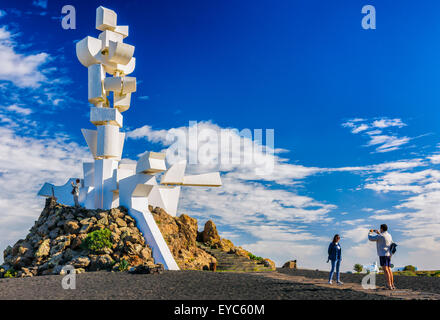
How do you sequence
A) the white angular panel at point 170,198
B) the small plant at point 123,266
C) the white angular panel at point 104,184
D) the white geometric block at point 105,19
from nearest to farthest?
the small plant at point 123,266 < the white angular panel at point 104,184 < the white geometric block at point 105,19 < the white angular panel at point 170,198

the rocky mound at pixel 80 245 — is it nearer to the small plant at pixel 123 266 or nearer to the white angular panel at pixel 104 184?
the small plant at pixel 123 266

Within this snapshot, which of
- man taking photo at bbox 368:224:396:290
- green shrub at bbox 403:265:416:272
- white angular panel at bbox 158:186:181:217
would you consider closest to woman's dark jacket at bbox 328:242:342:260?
man taking photo at bbox 368:224:396:290

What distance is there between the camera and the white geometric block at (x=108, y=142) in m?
20.2

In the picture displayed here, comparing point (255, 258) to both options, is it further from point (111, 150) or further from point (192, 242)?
point (111, 150)

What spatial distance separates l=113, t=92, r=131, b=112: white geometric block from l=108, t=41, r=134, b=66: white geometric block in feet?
5.58

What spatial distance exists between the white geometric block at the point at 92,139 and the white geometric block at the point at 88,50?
3.43m

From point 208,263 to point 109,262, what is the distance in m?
5.45

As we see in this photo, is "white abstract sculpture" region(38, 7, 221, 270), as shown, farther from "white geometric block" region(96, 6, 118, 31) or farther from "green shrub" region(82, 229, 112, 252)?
"green shrub" region(82, 229, 112, 252)

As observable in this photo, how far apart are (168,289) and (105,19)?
15.3 metres

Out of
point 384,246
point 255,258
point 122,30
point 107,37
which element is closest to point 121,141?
point 107,37

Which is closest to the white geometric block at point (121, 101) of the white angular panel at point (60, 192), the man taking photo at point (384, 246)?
the white angular panel at point (60, 192)
